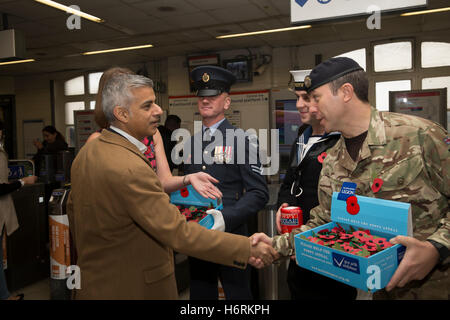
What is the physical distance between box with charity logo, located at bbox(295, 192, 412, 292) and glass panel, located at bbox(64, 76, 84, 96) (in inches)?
360

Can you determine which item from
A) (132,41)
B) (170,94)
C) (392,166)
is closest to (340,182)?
(392,166)

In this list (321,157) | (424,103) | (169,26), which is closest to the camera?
(321,157)

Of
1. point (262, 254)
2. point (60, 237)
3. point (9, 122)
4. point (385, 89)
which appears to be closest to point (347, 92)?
point (262, 254)

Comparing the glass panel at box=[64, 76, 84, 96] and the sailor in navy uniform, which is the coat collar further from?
the glass panel at box=[64, 76, 84, 96]

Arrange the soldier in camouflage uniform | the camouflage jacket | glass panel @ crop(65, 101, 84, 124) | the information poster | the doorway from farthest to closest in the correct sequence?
the doorway, glass panel @ crop(65, 101, 84, 124), the information poster, the camouflage jacket, the soldier in camouflage uniform

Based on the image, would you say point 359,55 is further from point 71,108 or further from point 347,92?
point 71,108

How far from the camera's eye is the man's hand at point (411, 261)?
3.82ft

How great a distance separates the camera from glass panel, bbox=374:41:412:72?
21.7 feet

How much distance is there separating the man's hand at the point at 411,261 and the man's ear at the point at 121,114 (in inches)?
42.6

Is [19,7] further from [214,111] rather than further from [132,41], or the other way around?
[214,111]

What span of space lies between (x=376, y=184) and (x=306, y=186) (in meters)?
0.67

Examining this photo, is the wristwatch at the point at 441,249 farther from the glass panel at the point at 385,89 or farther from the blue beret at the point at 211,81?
the glass panel at the point at 385,89

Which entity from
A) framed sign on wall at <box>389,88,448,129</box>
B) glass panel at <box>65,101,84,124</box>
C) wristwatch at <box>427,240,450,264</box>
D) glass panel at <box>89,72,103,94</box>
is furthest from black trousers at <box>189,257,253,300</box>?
glass panel at <box>65,101,84,124</box>

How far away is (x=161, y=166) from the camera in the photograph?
230 cm
